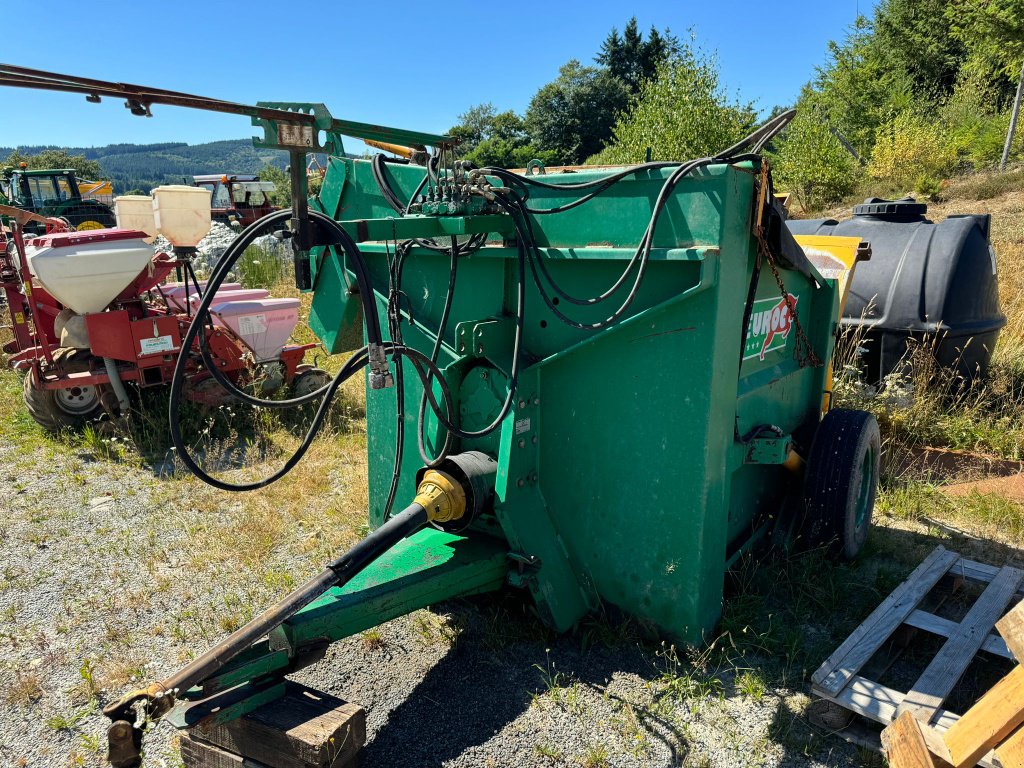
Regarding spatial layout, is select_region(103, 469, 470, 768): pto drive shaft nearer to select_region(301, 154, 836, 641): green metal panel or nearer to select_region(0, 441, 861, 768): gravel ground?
select_region(301, 154, 836, 641): green metal panel

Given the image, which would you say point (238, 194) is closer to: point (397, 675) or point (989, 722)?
point (397, 675)

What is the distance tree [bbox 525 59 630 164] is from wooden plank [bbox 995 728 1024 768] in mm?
43858

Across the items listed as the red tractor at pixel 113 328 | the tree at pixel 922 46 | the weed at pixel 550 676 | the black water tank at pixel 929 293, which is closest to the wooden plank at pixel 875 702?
the weed at pixel 550 676

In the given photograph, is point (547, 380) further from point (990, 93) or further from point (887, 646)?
point (990, 93)

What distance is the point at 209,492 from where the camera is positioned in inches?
185

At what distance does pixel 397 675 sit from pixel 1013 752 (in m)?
2.02

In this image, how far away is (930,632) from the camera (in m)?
2.88

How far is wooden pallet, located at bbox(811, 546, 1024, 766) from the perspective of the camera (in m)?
2.40

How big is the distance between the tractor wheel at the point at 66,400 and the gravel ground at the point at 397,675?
196 cm

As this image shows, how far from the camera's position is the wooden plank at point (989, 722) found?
198 cm

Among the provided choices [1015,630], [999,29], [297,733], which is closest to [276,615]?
[297,733]

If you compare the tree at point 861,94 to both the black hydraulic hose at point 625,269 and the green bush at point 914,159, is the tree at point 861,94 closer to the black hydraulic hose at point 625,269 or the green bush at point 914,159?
the green bush at point 914,159

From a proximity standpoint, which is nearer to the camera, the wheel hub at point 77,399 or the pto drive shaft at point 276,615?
the pto drive shaft at point 276,615

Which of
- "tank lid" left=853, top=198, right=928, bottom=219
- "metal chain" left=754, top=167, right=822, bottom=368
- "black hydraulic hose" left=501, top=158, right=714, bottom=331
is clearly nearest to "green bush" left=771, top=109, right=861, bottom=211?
"tank lid" left=853, top=198, right=928, bottom=219
